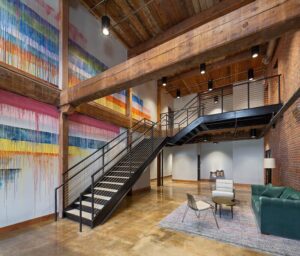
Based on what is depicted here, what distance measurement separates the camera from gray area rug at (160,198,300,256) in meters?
3.25

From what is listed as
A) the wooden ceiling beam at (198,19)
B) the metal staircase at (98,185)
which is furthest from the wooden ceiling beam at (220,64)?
the metal staircase at (98,185)

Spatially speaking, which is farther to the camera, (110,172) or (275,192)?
(110,172)

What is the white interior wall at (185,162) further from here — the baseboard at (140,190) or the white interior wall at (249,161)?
the baseboard at (140,190)

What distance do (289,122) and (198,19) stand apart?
400 cm

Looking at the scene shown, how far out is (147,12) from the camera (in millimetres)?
5828

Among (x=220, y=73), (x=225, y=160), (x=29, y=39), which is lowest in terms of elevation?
(x=225, y=160)

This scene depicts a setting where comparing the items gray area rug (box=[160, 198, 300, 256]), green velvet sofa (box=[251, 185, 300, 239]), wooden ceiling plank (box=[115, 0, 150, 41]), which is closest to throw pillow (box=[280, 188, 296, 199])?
green velvet sofa (box=[251, 185, 300, 239])

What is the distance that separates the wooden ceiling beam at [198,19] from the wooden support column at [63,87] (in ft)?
10.4

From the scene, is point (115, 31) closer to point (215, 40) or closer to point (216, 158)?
point (215, 40)

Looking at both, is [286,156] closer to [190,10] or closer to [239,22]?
[239,22]

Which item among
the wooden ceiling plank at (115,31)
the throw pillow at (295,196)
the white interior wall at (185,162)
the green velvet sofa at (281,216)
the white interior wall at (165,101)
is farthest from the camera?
the white interior wall at (165,101)

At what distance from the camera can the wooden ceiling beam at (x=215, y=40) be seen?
2031mm

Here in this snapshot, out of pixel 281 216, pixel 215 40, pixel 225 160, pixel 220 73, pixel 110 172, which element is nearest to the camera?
pixel 215 40

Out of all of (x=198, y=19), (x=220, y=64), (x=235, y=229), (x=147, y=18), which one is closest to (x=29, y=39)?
(x=147, y=18)
